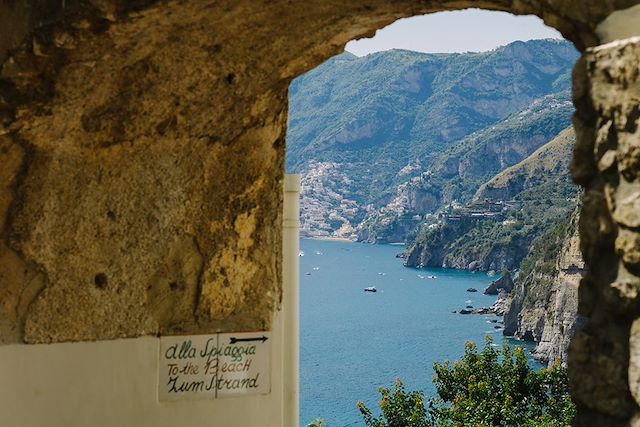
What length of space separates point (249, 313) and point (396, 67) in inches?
4166

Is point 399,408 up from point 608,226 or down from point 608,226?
down

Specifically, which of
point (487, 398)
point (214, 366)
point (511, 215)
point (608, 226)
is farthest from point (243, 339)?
point (511, 215)

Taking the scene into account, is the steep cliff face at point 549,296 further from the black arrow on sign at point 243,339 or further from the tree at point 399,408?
the black arrow on sign at point 243,339

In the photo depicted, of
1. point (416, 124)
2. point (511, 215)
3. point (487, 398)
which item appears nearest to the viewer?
point (487, 398)

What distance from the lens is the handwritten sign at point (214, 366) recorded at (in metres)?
3.78

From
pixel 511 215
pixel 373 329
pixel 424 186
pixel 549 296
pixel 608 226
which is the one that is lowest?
pixel 373 329

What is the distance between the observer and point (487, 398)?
34.4 ft

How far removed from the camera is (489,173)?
273 ft

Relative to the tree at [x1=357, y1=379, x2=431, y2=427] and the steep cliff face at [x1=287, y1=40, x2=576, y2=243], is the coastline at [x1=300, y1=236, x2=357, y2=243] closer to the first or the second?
the steep cliff face at [x1=287, y1=40, x2=576, y2=243]

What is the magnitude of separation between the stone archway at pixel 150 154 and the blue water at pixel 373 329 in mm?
26035

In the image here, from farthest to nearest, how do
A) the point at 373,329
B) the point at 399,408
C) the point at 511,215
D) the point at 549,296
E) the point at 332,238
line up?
the point at 332,238
the point at 511,215
the point at 373,329
the point at 549,296
the point at 399,408

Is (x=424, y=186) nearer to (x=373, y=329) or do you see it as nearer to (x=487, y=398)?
(x=373, y=329)

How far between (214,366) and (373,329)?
43500mm

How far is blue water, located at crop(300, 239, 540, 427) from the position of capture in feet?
113
